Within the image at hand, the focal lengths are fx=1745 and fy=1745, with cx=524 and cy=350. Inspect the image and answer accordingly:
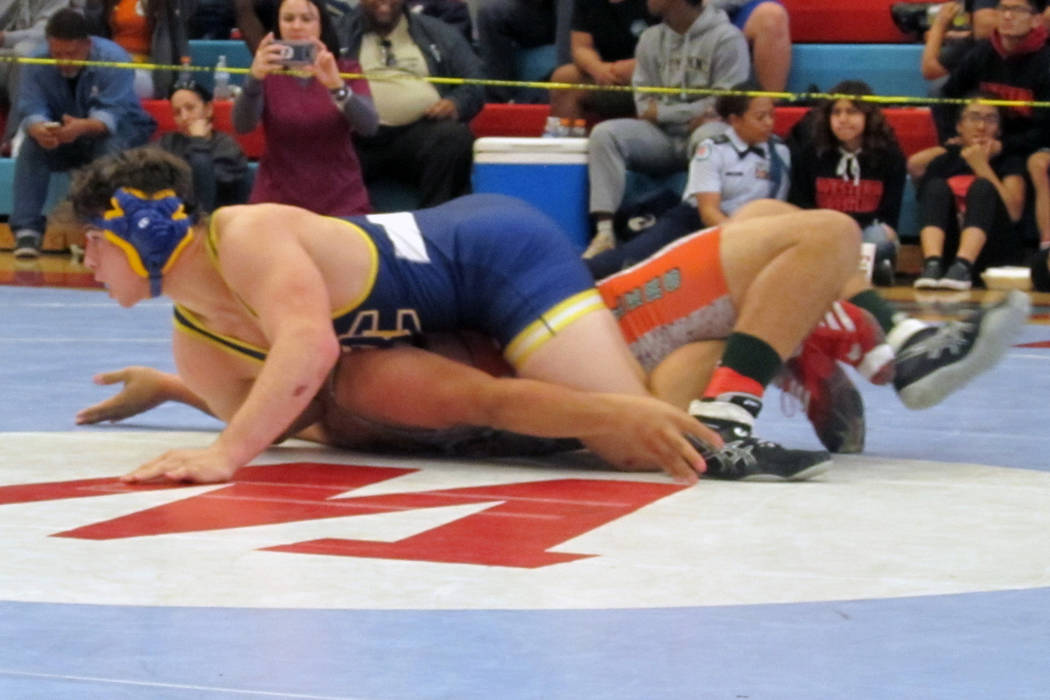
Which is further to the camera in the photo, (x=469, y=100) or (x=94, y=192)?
(x=469, y=100)

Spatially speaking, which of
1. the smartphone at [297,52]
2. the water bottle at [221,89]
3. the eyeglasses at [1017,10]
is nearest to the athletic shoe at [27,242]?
the water bottle at [221,89]

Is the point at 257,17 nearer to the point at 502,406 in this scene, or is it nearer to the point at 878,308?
the point at 878,308

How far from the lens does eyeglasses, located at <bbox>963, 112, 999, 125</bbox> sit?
7730 millimetres

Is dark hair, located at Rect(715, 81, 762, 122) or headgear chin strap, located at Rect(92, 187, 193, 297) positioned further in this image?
dark hair, located at Rect(715, 81, 762, 122)

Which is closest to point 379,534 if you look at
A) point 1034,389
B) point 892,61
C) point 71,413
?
point 71,413

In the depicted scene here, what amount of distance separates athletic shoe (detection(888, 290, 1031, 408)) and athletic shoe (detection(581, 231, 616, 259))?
467 cm

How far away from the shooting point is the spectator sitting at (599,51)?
8.67 meters

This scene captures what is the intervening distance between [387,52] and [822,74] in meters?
2.17

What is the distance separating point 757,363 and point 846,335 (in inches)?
10.1

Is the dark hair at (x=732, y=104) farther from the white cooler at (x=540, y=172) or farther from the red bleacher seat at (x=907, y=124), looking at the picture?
the white cooler at (x=540, y=172)

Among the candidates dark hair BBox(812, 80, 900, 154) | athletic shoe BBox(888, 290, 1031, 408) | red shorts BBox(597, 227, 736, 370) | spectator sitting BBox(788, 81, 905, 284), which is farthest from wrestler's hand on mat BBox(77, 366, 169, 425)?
dark hair BBox(812, 80, 900, 154)

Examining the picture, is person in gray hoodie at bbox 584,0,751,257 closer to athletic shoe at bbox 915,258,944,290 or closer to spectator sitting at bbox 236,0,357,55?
athletic shoe at bbox 915,258,944,290

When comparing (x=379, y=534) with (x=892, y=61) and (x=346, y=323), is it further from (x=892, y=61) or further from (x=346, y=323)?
(x=892, y=61)

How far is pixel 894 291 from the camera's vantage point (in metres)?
7.57
